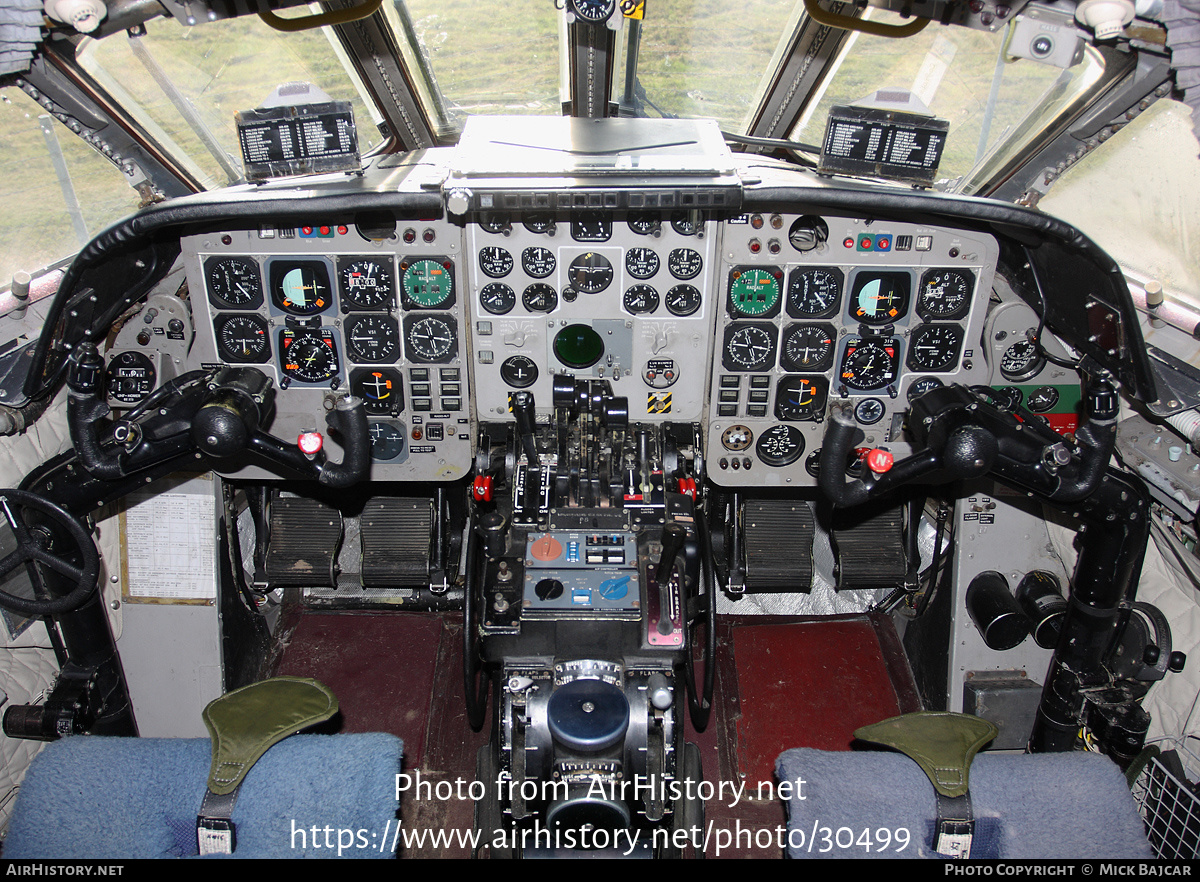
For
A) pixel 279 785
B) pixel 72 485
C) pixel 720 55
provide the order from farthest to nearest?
pixel 720 55 → pixel 72 485 → pixel 279 785

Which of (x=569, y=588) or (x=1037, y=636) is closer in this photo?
(x=569, y=588)

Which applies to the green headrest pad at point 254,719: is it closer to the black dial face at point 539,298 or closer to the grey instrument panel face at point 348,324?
the grey instrument panel face at point 348,324

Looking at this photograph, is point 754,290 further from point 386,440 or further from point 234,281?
point 234,281

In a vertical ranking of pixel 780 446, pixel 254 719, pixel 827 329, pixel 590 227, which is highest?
pixel 590 227

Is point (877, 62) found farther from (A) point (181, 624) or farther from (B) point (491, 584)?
(A) point (181, 624)

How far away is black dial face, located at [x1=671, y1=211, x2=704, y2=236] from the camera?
3508 millimetres

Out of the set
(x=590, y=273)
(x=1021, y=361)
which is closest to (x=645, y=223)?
(x=590, y=273)

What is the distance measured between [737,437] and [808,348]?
21.5 inches

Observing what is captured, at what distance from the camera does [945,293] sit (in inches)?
141

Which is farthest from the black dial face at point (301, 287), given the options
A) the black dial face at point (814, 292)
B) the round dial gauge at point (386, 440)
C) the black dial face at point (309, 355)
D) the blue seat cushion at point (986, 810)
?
the blue seat cushion at point (986, 810)

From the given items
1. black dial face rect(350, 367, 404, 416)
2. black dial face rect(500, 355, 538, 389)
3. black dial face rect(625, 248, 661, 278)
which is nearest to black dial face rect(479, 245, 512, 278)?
black dial face rect(500, 355, 538, 389)

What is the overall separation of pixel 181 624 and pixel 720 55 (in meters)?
3.98
